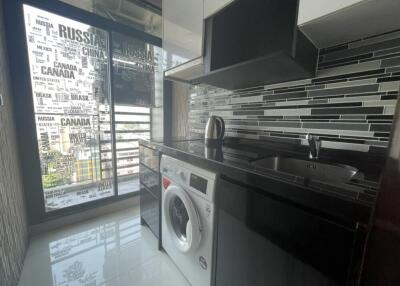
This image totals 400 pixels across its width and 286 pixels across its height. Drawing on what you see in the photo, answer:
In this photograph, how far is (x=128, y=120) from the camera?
2.39m

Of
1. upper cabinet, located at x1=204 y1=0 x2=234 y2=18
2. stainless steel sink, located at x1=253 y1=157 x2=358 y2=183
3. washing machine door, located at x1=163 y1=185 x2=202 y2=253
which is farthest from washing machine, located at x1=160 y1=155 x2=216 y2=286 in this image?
upper cabinet, located at x1=204 y1=0 x2=234 y2=18

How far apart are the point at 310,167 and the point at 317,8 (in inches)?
30.0

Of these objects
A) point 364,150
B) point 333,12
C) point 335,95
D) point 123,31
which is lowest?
point 364,150

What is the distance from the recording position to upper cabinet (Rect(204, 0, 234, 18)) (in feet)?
3.55

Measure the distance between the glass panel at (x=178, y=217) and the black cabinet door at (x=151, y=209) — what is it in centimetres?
18

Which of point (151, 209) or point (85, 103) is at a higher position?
point (85, 103)

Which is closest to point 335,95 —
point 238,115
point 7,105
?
point 238,115

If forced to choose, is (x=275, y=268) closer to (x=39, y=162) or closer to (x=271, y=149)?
(x=271, y=149)

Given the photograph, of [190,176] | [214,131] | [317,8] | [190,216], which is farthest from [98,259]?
[317,8]

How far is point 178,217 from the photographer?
1357 mm

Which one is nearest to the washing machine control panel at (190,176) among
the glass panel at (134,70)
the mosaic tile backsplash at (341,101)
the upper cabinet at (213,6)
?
the mosaic tile backsplash at (341,101)

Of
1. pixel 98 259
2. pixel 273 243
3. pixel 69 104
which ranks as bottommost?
pixel 98 259

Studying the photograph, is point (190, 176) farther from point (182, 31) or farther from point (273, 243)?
point (182, 31)

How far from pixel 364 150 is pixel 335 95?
340 millimetres
